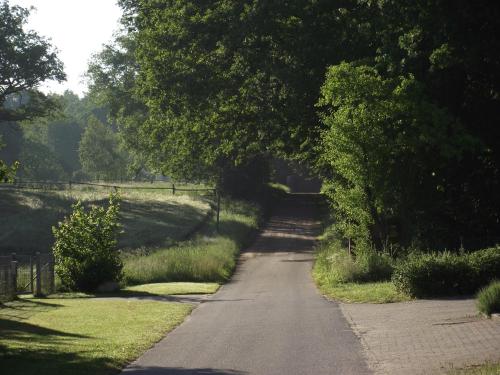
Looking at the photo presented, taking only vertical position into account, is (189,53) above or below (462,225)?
above

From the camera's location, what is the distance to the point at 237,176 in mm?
72688

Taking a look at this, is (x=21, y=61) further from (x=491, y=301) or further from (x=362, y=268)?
(x=491, y=301)

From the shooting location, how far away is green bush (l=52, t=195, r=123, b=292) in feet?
102

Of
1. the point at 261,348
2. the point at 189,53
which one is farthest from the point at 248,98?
the point at 261,348

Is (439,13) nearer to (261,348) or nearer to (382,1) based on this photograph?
(382,1)

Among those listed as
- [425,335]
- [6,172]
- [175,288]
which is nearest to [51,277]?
[175,288]

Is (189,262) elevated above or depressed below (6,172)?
below

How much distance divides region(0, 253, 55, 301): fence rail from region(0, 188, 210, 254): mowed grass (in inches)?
635

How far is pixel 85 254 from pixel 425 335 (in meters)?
18.3

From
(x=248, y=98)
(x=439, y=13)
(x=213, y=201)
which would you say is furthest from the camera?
(x=213, y=201)

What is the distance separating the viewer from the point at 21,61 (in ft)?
202

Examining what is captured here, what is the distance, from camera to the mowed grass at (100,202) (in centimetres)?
5044

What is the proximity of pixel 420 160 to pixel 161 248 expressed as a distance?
68.4 ft

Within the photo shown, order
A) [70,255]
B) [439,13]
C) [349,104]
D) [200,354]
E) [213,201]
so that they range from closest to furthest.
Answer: [200,354], [439,13], [349,104], [70,255], [213,201]
